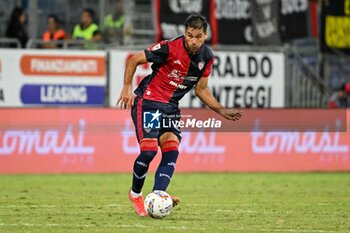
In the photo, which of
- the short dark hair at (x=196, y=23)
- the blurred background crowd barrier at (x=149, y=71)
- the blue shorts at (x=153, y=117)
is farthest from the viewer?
the blurred background crowd barrier at (x=149, y=71)

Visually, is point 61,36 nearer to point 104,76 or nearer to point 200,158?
point 104,76

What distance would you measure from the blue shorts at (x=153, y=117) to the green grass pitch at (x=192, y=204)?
1.02 meters

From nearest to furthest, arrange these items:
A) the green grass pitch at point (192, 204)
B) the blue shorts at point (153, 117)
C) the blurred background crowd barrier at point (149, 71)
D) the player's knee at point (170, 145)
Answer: the green grass pitch at point (192, 204)
the blue shorts at point (153, 117)
the player's knee at point (170, 145)
the blurred background crowd barrier at point (149, 71)

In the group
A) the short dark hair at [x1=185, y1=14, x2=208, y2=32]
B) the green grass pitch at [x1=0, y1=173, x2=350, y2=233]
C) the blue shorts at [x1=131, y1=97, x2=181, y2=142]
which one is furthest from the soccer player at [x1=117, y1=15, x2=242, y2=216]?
the green grass pitch at [x1=0, y1=173, x2=350, y2=233]

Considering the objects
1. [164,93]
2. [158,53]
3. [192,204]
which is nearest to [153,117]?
[164,93]

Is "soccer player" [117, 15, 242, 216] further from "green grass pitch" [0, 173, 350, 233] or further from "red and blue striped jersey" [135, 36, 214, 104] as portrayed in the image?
"green grass pitch" [0, 173, 350, 233]

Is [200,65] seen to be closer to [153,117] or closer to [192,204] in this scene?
[153,117]

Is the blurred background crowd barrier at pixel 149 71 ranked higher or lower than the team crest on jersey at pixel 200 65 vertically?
lower

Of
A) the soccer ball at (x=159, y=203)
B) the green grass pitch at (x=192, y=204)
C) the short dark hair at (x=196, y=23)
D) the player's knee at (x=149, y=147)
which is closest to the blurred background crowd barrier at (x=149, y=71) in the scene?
the green grass pitch at (x=192, y=204)

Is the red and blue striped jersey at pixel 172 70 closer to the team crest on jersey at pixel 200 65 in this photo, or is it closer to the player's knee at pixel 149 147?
the team crest on jersey at pixel 200 65

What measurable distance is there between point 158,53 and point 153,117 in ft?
2.50

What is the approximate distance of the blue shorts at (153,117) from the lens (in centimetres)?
1155

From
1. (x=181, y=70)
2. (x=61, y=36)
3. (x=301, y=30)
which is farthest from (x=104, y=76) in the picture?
(x=181, y=70)

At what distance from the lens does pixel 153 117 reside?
37.9 feet
